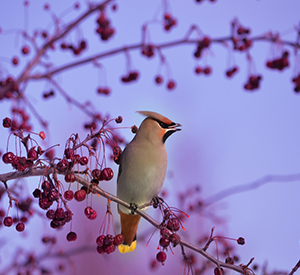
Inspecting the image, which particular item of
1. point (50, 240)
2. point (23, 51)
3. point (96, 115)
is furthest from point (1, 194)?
point (23, 51)

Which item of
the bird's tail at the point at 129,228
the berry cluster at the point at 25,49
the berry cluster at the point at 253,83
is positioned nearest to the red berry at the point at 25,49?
the berry cluster at the point at 25,49

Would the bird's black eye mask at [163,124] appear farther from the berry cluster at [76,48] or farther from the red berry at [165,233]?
the berry cluster at [76,48]

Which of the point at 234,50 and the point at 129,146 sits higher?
the point at 234,50

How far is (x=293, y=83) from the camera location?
266 centimetres

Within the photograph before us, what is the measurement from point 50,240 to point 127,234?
66 cm

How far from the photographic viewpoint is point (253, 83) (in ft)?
9.62

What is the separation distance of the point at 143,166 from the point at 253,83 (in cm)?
127

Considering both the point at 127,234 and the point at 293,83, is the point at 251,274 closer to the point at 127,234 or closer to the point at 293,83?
the point at 127,234

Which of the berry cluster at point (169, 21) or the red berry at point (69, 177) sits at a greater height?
the berry cluster at point (169, 21)

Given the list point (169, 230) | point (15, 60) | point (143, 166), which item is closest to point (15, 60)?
point (15, 60)

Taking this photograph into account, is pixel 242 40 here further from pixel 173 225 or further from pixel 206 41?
pixel 173 225

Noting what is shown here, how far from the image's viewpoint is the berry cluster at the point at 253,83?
293cm

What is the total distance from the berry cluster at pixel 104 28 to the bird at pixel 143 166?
2.52ft

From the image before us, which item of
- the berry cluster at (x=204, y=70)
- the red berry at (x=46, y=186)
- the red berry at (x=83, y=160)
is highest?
the berry cluster at (x=204, y=70)
